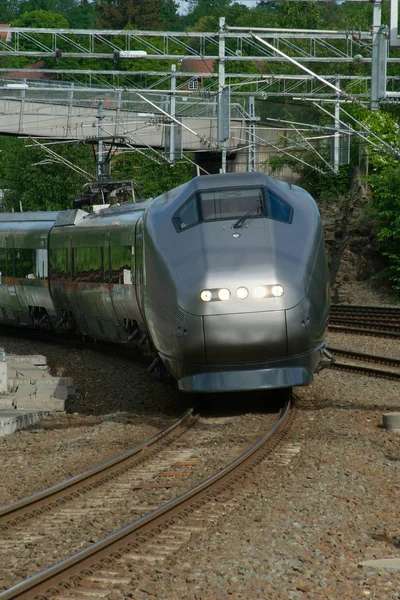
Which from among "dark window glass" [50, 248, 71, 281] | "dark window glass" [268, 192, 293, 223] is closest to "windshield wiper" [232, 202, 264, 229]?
"dark window glass" [268, 192, 293, 223]

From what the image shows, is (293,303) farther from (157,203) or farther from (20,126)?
(20,126)

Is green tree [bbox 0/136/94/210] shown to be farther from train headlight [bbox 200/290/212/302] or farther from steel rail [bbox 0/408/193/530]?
steel rail [bbox 0/408/193/530]

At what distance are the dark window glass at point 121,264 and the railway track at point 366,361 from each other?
383 centimetres

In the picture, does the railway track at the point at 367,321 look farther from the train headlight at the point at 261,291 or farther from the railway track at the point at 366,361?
the train headlight at the point at 261,291

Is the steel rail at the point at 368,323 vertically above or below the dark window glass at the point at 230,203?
below

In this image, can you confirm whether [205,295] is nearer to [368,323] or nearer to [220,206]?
[220,206]

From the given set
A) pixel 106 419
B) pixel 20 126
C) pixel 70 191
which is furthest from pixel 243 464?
pixel 70 191

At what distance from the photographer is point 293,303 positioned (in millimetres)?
11359

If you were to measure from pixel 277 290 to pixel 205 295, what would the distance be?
2.54ft

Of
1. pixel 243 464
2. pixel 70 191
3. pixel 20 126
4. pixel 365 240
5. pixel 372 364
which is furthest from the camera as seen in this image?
→ pixel 70 191

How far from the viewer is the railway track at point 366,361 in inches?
644

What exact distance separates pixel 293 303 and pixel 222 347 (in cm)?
90

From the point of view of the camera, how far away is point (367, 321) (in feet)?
86.5

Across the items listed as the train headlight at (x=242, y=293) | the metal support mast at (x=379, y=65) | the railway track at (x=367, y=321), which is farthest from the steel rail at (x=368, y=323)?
the train headlight at (x=242, y=293)
